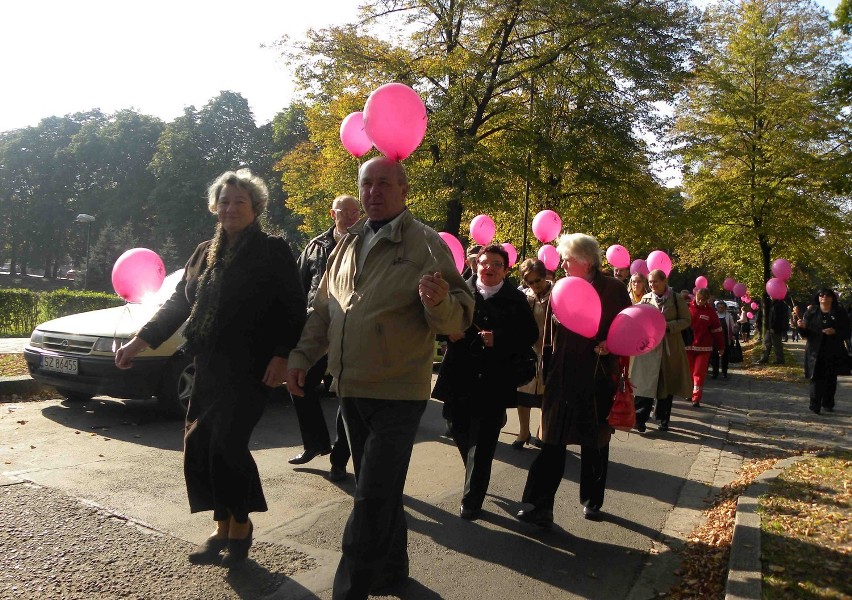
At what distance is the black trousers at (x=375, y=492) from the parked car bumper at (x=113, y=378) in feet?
15.3

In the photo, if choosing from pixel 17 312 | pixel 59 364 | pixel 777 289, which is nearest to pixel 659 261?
pixel 777 289

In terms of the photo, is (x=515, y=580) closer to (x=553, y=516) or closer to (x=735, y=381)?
(x=553, y=516)

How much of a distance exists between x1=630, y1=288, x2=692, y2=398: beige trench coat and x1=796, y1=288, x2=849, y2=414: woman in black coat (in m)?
3.39

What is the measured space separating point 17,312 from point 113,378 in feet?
38.3

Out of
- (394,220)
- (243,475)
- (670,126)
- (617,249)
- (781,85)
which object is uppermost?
(781,85)

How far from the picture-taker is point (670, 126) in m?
19.7

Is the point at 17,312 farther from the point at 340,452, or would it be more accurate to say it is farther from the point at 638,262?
the point at 340,452

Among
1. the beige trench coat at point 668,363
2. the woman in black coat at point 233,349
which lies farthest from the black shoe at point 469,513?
the beige trench coat at point 668,363

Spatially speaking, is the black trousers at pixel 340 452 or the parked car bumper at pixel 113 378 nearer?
the black trousers at pixel 340 452

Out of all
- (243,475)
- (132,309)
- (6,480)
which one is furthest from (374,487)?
(132,309)

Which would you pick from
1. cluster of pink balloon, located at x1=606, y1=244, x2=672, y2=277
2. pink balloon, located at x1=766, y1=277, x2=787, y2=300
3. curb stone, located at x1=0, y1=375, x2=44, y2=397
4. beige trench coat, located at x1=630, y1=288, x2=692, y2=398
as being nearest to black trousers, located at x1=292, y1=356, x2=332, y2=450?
curb stone, located at x1=0, y1=375, x2=44, y2=397

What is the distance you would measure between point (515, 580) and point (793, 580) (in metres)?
1.46

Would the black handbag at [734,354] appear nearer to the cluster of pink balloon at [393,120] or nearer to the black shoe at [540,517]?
the black shoe at [540,517]

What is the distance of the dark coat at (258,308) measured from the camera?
370 cm
